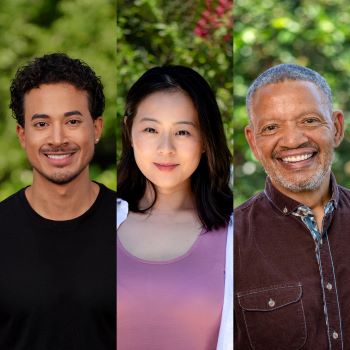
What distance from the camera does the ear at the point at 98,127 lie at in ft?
10.0

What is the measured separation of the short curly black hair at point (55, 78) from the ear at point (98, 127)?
0.02 m

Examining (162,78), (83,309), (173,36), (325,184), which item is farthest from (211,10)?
(83,309)

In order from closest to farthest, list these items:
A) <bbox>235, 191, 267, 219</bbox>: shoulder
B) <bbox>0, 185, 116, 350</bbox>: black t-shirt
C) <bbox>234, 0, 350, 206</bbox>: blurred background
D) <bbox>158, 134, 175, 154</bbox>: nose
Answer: <bbox>158, 134, 175, 154</bbox>: nose, <bbox>0, 185, 116, 350</bbox>: black t-shirt, <bbox>235, 191, 267, 219</bbox>: shoulder, <bbox>234, 0, 350, 206</bbox>: blurred background

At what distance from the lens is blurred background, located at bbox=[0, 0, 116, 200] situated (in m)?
3.17

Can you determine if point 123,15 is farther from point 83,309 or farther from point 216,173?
point 83,309

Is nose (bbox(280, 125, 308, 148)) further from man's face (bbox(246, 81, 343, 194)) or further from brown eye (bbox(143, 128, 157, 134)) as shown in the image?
brown eye (bbox(143, 128, 157, 134))

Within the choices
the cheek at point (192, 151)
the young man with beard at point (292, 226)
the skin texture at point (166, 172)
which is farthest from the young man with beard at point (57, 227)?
the young man with beard at point (292, 226)

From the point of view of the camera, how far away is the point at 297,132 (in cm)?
294

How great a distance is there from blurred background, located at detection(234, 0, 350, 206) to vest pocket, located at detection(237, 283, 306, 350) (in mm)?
714

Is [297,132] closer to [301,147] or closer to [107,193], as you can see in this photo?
[301,147]

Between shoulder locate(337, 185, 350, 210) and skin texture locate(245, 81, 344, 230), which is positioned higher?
skin texture locate(245, 81, 344, 230)

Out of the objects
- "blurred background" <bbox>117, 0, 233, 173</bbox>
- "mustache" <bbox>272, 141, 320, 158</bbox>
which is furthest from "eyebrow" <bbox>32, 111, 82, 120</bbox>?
"mustache" <bbox>272, 141, 320, 158</bbox>

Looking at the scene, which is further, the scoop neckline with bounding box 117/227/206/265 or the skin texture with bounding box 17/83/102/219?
the skin texture with bounding box 17/83/102/219

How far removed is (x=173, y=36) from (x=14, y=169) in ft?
2.99
